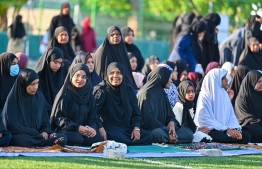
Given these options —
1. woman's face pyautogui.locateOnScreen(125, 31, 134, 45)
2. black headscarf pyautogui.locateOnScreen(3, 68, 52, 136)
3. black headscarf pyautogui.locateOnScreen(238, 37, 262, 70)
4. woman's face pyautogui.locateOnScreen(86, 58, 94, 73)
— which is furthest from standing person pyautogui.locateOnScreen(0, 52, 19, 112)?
black headscarf pyautogui.locateOnScreen(238, 37, 262, 70)

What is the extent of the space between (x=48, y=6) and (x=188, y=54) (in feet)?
34.2

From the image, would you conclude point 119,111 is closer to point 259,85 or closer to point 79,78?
point 79,78

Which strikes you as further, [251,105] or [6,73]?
[251,105]

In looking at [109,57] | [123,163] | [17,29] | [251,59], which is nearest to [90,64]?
[109,57]

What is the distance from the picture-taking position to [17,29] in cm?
2236

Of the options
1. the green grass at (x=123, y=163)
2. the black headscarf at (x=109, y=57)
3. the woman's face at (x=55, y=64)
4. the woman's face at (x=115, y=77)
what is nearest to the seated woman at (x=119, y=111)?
the woman's face at (x=115, y=77)

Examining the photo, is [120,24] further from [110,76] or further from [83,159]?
[83,159]

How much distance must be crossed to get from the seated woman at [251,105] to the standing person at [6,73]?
3357 millimetres

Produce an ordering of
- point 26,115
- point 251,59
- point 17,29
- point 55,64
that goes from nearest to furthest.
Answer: point 26,115 → point 55,64 → point 251,59 → point 17,29

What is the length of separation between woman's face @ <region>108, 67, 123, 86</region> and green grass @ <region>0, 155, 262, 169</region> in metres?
1.76

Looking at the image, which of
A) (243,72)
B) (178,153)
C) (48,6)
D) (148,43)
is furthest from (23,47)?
(178,153)

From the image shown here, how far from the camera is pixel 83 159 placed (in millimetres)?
9398

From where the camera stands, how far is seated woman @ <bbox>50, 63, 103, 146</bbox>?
10.8 meters

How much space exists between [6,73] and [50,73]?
0.73 meters
